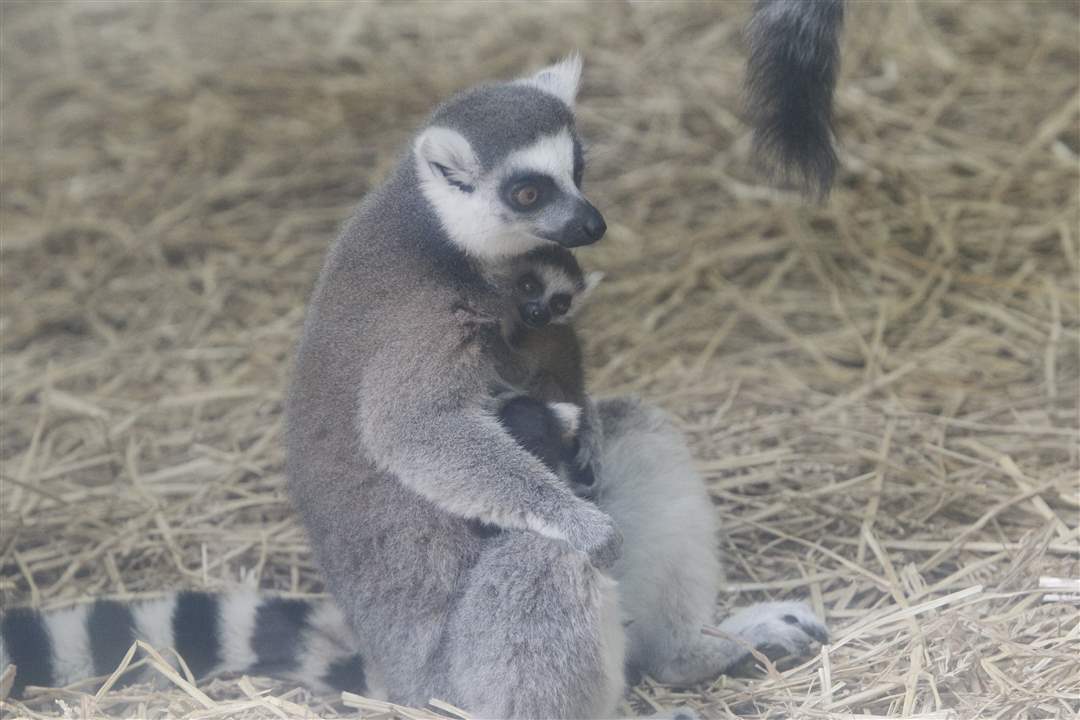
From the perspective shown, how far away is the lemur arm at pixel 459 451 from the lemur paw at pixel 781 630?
699 millimetres

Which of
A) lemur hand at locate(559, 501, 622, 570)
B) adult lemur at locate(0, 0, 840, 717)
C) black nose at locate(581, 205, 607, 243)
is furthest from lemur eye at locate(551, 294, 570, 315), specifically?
lemur hand at locate(559, 501, 622, 570)

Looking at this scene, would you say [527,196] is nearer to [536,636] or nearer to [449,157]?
[449,157]

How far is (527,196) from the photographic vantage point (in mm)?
3479

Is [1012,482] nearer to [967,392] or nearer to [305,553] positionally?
[967,392]

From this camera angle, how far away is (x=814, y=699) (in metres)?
3.38

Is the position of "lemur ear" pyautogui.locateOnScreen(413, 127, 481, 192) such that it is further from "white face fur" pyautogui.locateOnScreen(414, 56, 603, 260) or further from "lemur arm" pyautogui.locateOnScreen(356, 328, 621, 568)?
"lemur arm" pyautogui.locateOnScreen(356, 328, 621, 568)

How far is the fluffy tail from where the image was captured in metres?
3.84

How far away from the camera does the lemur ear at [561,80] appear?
384cm

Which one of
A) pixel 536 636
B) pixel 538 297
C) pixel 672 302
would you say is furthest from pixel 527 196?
pixel 672 302

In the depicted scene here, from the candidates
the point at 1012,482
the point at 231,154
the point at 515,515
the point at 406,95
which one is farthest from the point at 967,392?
the point at 231,154

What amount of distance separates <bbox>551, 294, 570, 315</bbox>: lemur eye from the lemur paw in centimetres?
105

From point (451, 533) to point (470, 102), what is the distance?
1.22 meters

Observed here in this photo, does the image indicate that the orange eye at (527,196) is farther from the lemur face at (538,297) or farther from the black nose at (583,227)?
the lemur face at (538,297)

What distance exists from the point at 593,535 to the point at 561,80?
→ 146 cm
